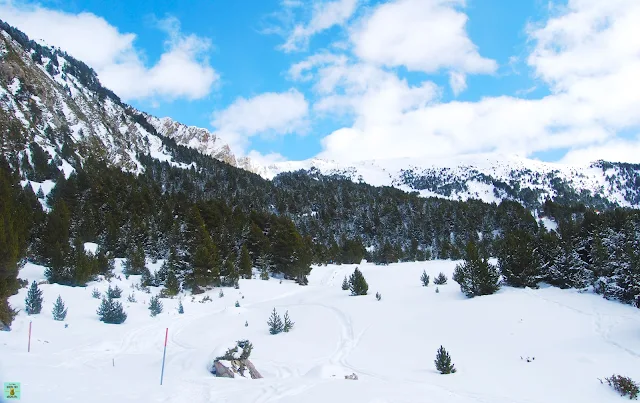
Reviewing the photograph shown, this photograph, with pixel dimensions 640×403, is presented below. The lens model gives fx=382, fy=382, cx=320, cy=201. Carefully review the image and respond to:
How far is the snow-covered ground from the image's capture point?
8.69 m

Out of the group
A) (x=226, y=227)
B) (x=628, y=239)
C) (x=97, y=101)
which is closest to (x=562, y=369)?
(x=628, y=239)

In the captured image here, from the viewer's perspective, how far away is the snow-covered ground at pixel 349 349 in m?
8.69

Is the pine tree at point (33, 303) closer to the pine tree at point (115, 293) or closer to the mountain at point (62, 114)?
the pine tree at point (115, 293)

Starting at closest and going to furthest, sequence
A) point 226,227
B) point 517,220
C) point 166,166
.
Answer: point 226,227
point 517,220
point 166,166

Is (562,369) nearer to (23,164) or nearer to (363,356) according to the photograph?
(363,356)

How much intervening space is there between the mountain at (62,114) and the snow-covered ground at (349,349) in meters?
57.4

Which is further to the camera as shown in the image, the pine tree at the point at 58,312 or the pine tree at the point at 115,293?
the pine tree at the point at 115,293

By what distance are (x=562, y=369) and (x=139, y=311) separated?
19.4 m

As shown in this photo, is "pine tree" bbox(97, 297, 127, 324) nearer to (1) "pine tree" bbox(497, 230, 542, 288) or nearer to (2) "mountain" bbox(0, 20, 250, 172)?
(1) "pine tree" bbox(497, 230, 542, 288)

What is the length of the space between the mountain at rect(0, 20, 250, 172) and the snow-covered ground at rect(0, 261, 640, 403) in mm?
57422

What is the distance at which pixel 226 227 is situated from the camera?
142ft

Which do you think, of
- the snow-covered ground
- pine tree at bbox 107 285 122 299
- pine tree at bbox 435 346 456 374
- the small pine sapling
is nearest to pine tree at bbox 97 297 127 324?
the snow-covered ground

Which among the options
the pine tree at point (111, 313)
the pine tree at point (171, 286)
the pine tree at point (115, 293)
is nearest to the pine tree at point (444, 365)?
the pine tree at point (111, 313)

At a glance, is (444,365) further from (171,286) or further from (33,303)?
(171,286)
